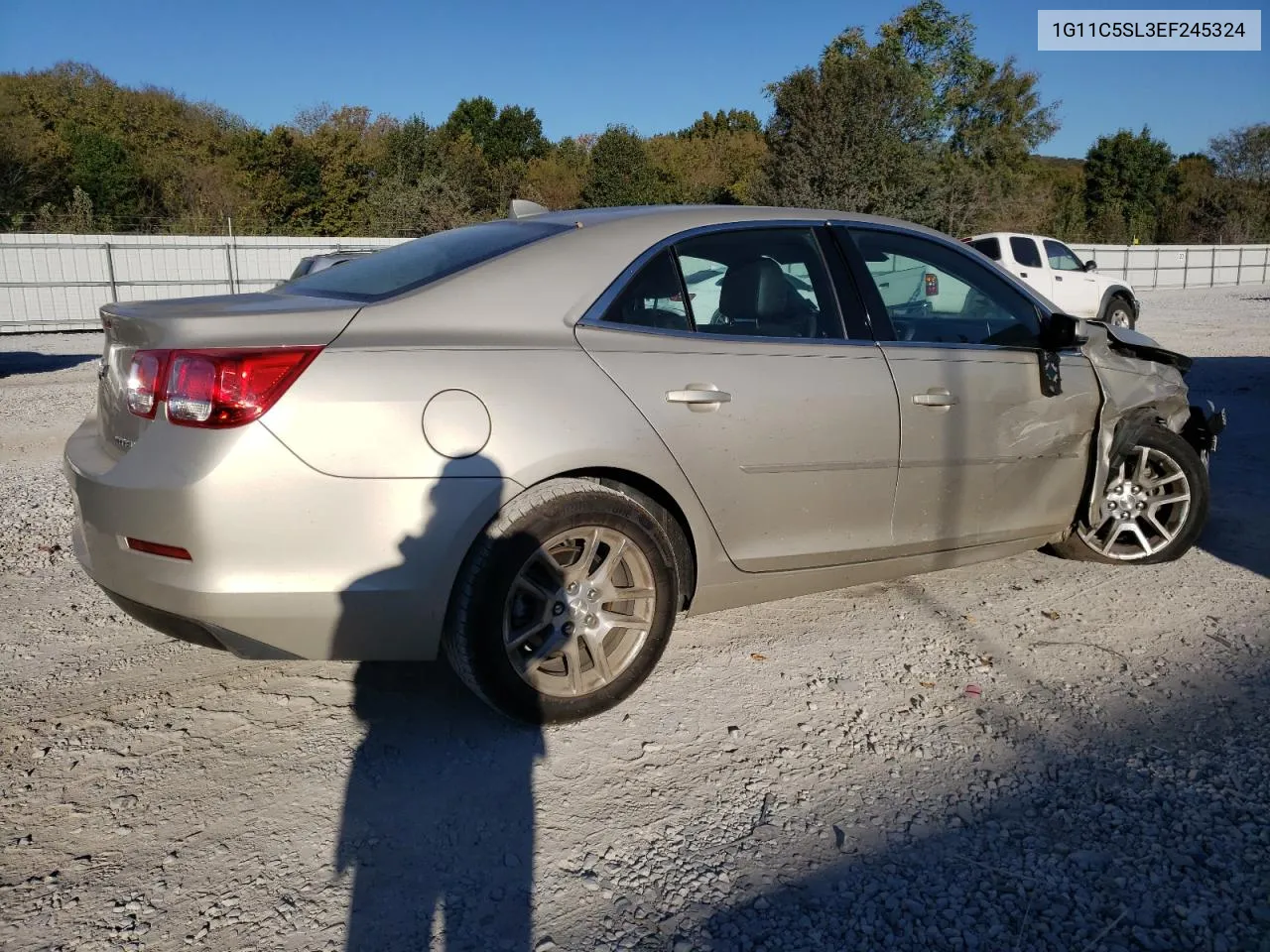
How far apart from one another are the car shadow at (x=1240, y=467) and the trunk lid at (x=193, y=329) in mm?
4274

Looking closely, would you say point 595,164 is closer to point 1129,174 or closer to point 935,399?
point 1129,174

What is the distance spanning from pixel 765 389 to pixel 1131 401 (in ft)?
6.93

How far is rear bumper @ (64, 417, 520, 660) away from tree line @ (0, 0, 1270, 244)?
26.0 metres

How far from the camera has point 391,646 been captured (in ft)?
9.29

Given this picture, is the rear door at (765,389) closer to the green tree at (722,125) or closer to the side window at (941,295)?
the side window at (941,295)

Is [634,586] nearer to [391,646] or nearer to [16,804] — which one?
[391,646]

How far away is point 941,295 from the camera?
3.99m

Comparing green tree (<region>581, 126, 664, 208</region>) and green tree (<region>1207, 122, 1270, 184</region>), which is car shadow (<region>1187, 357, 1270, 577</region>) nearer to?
green tree (<region>581, 126, 664, 208</region>)

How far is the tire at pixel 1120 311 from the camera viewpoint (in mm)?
17500

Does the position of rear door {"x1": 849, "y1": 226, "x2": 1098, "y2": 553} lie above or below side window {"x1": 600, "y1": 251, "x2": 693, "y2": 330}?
below

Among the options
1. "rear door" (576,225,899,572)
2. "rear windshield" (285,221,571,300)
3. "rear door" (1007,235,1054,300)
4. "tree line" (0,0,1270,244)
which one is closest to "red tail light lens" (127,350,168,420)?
"rear windshield" (285,221,571,300)

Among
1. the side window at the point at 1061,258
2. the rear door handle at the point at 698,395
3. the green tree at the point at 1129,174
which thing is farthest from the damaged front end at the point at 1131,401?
the green tree at the point at 1129,174

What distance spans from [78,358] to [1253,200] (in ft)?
176

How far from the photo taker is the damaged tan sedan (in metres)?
2.64
